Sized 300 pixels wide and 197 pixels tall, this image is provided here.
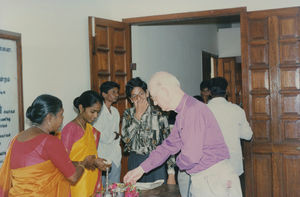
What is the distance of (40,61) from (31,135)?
1.35 m

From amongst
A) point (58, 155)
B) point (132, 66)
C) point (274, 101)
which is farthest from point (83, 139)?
point (274, 101)

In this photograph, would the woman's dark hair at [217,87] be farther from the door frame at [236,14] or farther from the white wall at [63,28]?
the white wall at [63,28]

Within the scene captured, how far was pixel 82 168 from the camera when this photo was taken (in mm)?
2725

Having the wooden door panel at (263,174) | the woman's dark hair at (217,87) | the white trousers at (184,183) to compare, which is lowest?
the wooden door panel at (263,174)

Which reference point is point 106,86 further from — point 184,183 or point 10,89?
point 184,183

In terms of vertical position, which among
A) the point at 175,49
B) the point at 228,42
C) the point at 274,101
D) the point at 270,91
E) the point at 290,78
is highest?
the point at 228,42

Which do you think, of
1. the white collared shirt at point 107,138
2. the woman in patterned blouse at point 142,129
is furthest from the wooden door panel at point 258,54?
the white collared shirt at point 107,138

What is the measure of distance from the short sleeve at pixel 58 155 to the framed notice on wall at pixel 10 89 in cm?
84

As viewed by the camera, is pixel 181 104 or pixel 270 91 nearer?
pixel 181 104

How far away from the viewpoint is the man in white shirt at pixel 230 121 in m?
3.65

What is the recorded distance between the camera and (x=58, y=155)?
2408 millimetres

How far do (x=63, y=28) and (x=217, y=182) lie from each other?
2505 mm

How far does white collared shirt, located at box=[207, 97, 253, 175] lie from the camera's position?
365 cm

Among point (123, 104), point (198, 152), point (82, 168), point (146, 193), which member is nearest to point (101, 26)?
point (123, 104)
